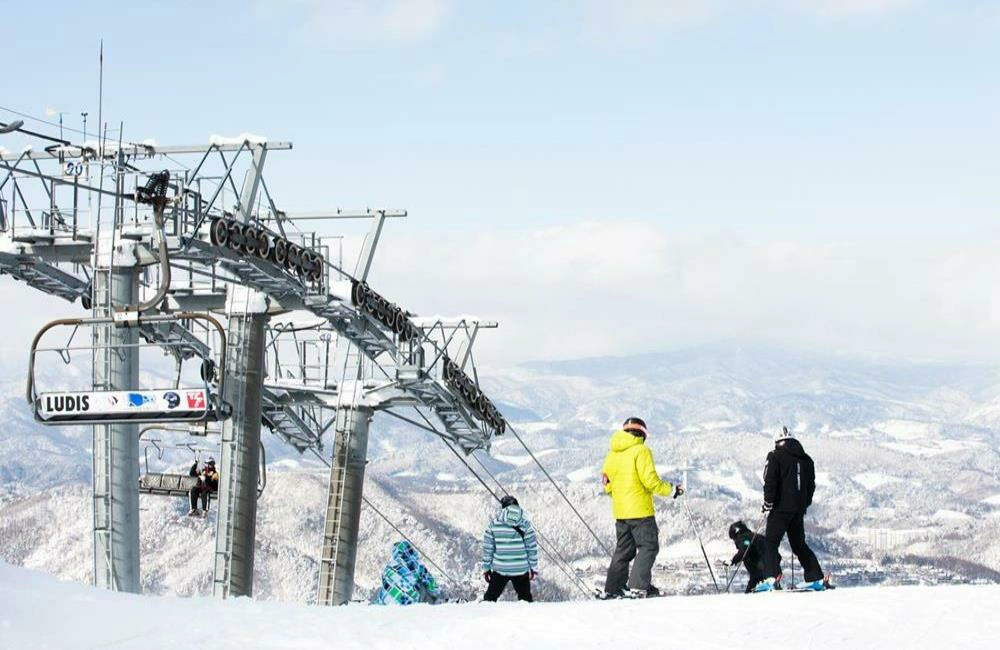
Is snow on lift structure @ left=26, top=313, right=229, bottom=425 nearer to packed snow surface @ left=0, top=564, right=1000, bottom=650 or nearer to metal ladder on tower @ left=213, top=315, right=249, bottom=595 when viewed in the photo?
packed snow surface @ left=0, top=564, right=1000, bottom=650

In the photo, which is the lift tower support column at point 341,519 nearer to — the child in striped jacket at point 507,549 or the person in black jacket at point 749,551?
the person in black jacket at point 749,551

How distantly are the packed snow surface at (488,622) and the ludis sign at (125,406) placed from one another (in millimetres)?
8653

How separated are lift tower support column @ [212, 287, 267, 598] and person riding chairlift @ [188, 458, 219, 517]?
2.22m

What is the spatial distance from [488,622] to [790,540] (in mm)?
5828

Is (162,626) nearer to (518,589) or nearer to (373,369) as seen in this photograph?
(518,589)

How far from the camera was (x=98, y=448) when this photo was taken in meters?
30.8

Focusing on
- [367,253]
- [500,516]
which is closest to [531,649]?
[500,516]

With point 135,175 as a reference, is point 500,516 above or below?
below

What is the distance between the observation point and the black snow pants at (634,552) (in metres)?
19.2

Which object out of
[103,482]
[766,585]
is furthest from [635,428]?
[103,482]

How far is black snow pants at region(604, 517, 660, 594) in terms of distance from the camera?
754 inches

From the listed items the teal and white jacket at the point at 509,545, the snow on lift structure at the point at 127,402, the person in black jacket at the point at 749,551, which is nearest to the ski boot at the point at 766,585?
the person in black jacket at the point at 749,551

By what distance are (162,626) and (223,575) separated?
22551 millimetres

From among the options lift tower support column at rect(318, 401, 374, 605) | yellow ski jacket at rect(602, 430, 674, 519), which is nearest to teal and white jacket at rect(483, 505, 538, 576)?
yellow ski jacket at rect(602, 430, 674, 519)
